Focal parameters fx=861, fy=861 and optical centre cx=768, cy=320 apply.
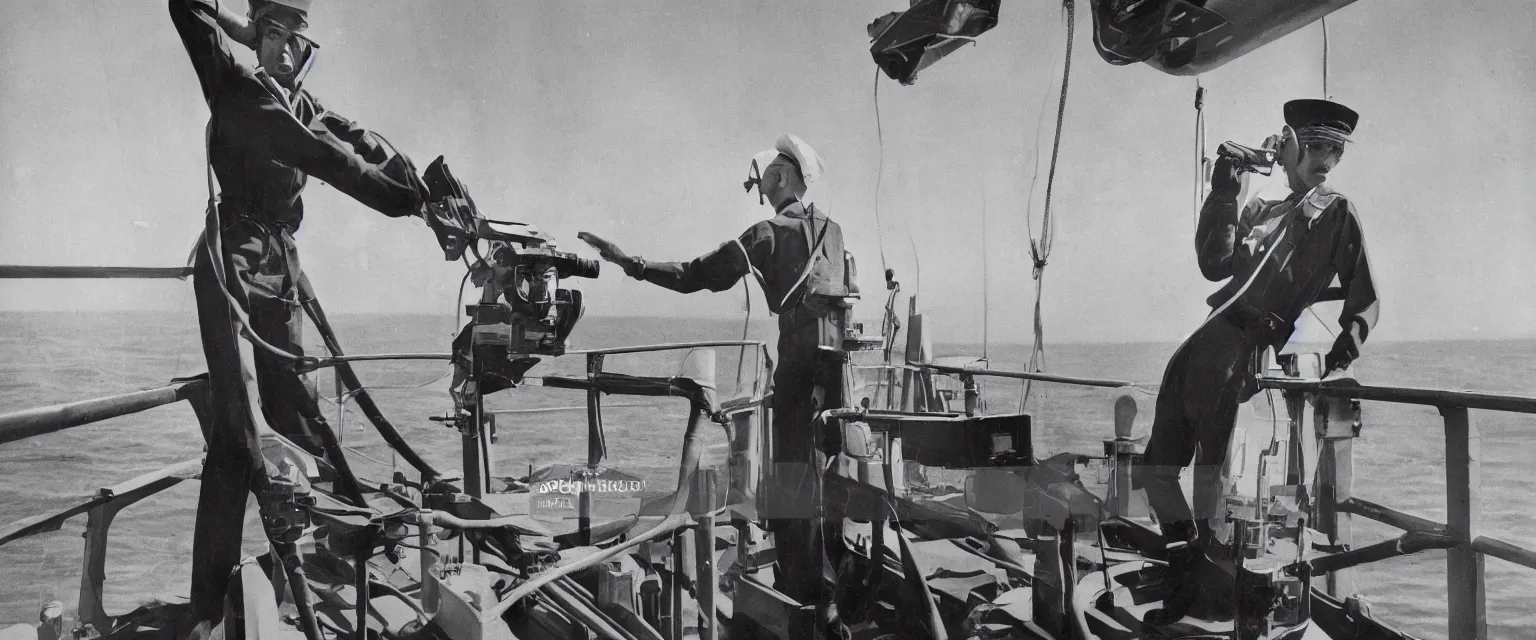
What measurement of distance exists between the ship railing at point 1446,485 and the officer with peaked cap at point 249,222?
9.74 feet

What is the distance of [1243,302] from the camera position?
290 cm

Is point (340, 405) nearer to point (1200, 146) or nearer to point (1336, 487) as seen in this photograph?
point (1200, 146)

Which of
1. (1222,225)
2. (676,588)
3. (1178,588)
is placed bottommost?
(1178,588)

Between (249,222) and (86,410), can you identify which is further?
(249,222)

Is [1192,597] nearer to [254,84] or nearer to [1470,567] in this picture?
[1470,567]

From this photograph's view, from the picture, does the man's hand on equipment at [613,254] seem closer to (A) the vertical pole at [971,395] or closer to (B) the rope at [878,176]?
(B) the rope at [878,176]

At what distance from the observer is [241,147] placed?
2.19 meters

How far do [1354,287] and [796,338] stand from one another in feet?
5.95

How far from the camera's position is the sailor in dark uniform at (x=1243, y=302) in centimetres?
280

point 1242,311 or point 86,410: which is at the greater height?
point 1242,311

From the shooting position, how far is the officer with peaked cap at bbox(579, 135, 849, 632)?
2859mm

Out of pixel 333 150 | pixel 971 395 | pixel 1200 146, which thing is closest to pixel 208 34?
pixel 333 150

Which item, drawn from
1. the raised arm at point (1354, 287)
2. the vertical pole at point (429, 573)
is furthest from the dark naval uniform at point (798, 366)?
the raised arm at point (1354, 287)

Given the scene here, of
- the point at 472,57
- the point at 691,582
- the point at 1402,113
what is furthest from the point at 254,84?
the point at 1402,113
